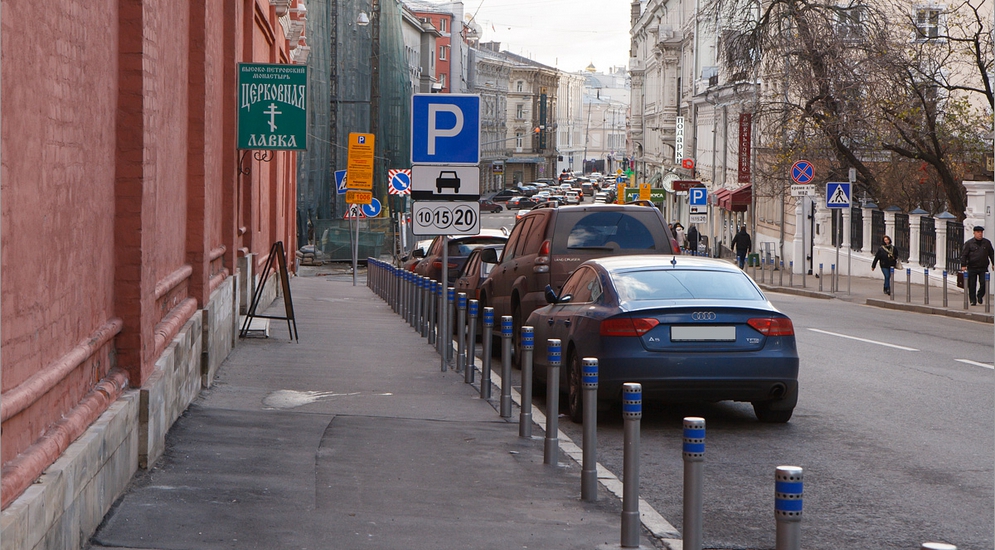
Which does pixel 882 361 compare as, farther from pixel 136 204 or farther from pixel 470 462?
pixel 136 204

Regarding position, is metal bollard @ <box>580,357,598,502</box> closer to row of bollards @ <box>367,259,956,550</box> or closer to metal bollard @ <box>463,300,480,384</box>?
row of bollards @ <box>367,259,956,550</box>

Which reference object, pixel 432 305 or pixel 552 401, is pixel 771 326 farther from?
pixel 432 305

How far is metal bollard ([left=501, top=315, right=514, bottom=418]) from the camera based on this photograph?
398 inches

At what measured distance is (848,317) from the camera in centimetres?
2397

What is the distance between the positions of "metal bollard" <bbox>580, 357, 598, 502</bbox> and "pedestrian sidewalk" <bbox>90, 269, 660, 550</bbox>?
0.10 m

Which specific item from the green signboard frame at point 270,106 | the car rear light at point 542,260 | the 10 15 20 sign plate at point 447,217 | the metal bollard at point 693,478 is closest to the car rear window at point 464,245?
the green signboard frame at point 270,106

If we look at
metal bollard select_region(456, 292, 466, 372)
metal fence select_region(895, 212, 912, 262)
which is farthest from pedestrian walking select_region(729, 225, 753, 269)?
metal bollard select_region(456, 292, 466, 372)

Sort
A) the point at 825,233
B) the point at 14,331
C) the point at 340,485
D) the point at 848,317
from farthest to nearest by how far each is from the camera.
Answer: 1. the point at 825,233
2. the point at 848,317
3. the point at 340,485
4. the point at 14,331

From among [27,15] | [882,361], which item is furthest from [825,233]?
[27,15]

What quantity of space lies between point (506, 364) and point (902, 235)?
97.2 ft

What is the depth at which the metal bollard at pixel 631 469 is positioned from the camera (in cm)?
626

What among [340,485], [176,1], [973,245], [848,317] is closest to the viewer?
[340,485]

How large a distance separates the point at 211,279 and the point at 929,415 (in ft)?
24.1

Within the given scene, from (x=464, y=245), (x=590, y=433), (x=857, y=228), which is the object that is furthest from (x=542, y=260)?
(x=857, y=228)
